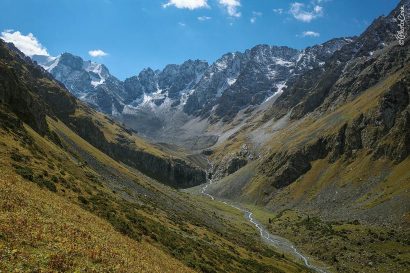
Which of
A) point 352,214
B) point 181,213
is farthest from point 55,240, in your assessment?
point 352,214

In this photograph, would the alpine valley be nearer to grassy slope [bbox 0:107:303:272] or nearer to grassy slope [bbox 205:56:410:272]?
grassy slope [bbox 0:107:303:272]

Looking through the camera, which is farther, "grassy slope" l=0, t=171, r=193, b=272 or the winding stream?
the winding stream

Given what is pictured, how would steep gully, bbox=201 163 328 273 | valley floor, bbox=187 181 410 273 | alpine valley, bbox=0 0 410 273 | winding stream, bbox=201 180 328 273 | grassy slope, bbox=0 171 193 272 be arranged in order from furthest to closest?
winding stream, bbox=201 180 328 273, steep gully, bbox=201 163 328 273, valley floor, bbox=187 181 410 273, alpine valley, bbox=0 0 410 273, grassy slope, bbox=0 171 193 272

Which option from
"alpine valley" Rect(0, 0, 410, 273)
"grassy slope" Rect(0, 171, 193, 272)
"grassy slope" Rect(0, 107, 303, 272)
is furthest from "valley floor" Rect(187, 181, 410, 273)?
"grassy slope" Rect(0, 171, 193, 272)

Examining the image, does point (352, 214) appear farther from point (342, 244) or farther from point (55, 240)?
point (55, 240)

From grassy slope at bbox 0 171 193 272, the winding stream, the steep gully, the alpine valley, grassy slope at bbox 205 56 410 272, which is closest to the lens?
grassy slope at bbox 0 171 193 272

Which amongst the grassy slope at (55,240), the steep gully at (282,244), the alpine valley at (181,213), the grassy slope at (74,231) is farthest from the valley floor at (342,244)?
the grassy slope at (55,240)

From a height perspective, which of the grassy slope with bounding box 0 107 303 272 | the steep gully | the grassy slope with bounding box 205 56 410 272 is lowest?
the steep gully

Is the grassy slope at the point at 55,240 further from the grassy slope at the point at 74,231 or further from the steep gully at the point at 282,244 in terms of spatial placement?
the steep gully at the point at 282,244

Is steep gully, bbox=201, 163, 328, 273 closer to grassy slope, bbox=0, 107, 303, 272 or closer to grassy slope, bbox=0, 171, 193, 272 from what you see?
grassy slope, bbox=0, 107, 303, 272

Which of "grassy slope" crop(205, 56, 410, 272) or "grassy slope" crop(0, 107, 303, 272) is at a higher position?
"grassy slope" crop(205, 56, 410, 272)

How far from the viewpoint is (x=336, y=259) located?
93125 mm

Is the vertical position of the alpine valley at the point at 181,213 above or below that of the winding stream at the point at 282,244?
above

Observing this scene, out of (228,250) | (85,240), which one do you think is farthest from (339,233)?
(85,240)
